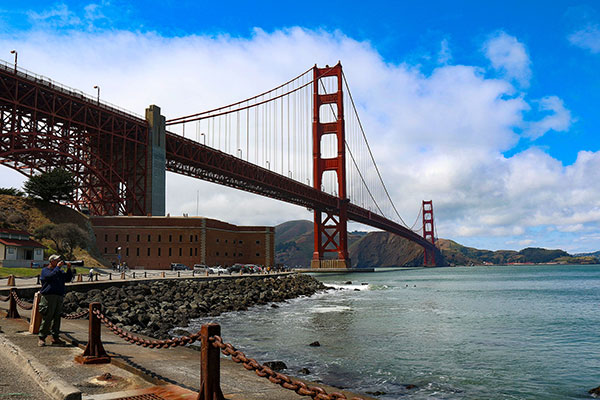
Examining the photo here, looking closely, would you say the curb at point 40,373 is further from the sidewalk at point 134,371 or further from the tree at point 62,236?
the tree at point 62,236

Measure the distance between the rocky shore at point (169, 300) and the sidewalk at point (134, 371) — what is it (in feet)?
18.6

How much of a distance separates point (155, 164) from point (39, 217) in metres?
13.9

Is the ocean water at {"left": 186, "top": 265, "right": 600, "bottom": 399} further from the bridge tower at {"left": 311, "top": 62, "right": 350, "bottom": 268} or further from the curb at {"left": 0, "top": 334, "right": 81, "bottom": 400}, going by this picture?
the bridge tower at {"left": 311, "top": 62, "right": 350, "bottom": 268}

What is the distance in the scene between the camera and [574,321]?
75.8 ft

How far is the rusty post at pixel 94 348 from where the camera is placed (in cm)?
743

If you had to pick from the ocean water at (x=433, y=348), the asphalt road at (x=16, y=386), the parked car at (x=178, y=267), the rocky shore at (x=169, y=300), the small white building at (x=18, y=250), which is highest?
the small white building at (x=18, y=250)

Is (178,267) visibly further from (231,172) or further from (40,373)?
(40,373)

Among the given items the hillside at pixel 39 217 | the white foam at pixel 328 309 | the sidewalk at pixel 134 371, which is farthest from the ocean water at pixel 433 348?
the hillside at pixel 39 217

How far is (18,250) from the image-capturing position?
36.9 meters

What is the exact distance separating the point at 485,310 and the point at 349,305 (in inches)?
316

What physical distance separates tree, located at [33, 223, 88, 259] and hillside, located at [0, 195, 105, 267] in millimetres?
1334

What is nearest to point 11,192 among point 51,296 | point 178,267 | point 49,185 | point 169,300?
point 49,185

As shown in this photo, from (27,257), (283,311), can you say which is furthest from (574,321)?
(27,257)

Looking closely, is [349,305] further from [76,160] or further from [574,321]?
[76,160]
